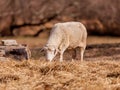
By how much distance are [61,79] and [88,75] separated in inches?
26.0

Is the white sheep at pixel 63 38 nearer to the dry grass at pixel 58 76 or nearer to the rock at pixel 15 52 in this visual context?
the rock at pixel 15 52

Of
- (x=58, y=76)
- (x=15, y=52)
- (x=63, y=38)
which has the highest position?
(x=63, y=38)

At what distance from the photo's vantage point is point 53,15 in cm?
2712

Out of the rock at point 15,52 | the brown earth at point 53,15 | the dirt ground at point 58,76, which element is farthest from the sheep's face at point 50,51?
the brown earth at point 53,15

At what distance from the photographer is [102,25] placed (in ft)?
87.4

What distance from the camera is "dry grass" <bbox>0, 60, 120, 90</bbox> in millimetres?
7828

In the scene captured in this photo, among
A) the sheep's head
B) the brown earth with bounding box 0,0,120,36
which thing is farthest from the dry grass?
the brown earth with bounding box 0,0,120,36

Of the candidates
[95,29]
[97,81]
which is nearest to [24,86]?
[97,81]

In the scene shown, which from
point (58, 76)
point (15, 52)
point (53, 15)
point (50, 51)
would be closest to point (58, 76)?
point (58, 76)

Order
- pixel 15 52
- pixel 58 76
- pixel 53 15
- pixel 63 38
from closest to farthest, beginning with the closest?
→ pixel 58 76, pixel 15 52, pixel 63 38, pixel 53 15

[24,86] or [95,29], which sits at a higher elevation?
[24,86]

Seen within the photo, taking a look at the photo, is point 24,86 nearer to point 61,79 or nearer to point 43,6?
point 61,79

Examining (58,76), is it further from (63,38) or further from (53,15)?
(53,15)

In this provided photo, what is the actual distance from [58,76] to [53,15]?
61.5 feet
